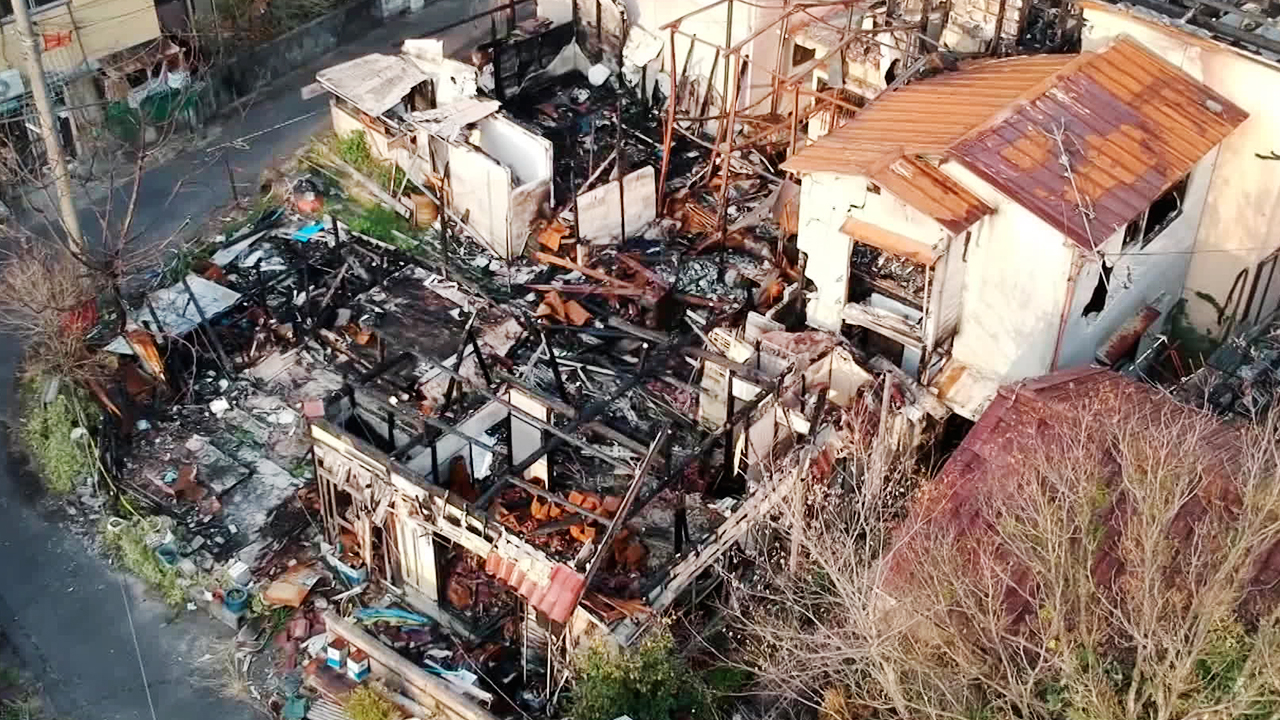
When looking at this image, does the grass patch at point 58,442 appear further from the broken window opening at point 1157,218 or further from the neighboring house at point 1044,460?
the broken window opening at point 1157,218

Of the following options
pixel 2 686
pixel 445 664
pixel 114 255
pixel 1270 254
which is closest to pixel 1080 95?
pixel 1270 254

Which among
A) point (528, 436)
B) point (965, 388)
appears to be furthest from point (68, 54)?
point (965, 388)

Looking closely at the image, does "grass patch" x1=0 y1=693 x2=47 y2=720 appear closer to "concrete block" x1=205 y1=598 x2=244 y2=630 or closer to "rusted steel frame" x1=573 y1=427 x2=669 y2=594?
"concrete block" x1=205 y1=598 x2=244 y2=630

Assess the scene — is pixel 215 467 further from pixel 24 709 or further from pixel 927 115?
pixel 927 115

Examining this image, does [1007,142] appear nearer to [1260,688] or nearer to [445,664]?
[1260,688]

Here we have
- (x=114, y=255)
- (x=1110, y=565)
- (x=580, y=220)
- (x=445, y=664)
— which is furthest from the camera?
(x=580, y=220)
